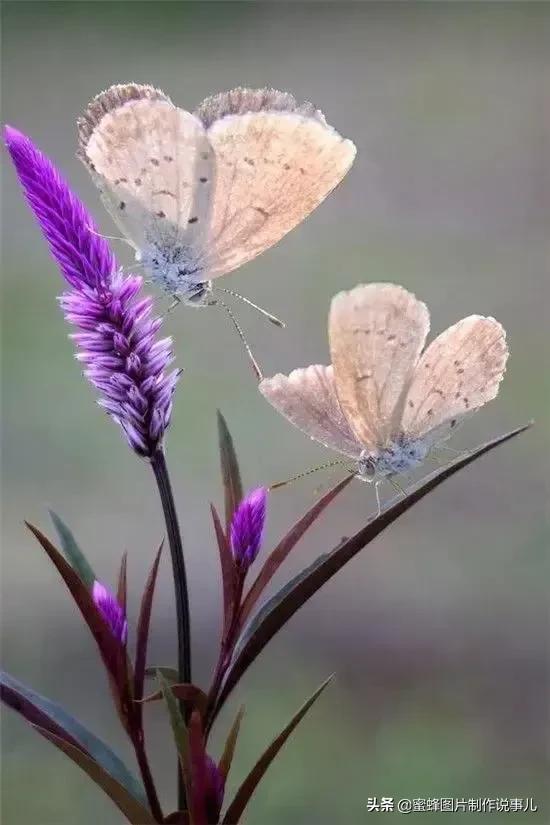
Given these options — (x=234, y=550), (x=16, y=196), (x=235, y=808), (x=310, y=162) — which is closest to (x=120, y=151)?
(x=310, y=162)

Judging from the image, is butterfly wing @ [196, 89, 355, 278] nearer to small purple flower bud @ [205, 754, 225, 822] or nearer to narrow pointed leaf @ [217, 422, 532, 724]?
narrow pointed leaf @ [217, 422, 532, 724]

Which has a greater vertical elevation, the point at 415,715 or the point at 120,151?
the point at 120,151

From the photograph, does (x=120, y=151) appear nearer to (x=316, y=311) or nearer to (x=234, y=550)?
(x=234, y=550)

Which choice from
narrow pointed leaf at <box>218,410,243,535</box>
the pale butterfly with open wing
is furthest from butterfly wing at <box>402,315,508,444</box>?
narrow pointed leaf at <box>218,410,243,535</box>

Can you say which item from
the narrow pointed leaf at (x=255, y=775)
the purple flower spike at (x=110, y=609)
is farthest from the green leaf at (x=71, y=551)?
the narrow pointed leaf at (x=255, y=775)

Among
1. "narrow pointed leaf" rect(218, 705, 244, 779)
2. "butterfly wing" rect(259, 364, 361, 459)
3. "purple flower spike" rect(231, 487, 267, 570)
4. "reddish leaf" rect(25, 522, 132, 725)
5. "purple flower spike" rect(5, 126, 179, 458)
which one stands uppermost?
"purple flower spike" rect(5, 126, 179, 458)

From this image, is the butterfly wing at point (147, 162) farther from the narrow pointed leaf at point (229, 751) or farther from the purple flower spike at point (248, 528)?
the narrow pointed leaf at point (229, 751)
